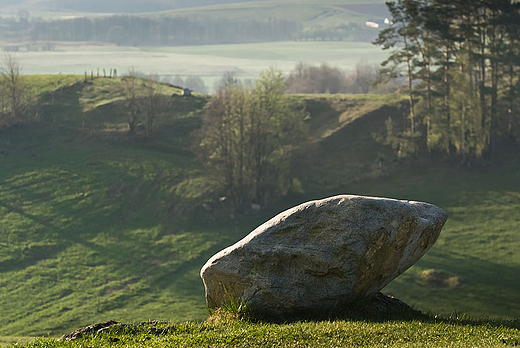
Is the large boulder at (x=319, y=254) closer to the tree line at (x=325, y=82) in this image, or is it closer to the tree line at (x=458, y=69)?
the tree line at (x=458, y=69)

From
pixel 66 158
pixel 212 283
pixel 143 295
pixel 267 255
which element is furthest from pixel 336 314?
pixel 66 158

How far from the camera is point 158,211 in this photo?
2522 inches

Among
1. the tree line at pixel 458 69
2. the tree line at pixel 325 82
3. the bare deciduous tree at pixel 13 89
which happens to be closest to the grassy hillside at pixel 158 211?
the bare deciduous tree at pixel 13 89

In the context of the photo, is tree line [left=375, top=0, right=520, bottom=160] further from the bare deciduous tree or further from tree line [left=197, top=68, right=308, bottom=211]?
the bare deciduous tree

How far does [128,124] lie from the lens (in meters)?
80.1

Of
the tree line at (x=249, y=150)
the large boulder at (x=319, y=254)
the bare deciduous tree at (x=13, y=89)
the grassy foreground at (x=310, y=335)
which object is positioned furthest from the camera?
the bare deciduous tree at (x=13, y=89)

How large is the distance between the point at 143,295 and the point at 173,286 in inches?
113

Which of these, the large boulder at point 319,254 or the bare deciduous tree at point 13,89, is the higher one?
the bare deciduous tree at point 13,89

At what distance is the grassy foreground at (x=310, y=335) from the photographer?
12234mm

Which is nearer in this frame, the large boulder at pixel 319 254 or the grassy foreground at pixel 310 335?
the grassy foreground at pixel 310 335

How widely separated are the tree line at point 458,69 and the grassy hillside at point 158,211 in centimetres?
354

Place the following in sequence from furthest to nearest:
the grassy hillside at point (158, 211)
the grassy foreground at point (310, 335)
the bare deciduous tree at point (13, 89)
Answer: the bare deciduous tree at point (13, 89) < the grassy hillside at point (158, 211) < the grassy foreground at point (310, 335)

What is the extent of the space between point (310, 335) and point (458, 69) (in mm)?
64199

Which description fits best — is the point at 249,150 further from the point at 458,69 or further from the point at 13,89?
the point at 13,89
